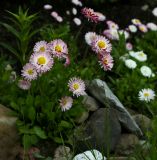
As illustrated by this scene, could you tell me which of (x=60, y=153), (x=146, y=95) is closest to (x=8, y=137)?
(x=60, y=153)

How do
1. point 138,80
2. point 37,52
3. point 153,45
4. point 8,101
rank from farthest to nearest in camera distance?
point 153,45 → point 138,80 → point 8,101 → point 37,52

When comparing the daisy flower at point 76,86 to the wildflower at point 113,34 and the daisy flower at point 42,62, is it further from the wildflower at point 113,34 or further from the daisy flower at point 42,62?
the wildflower at point 113,34

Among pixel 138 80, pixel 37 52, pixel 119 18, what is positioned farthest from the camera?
pixel 119 18

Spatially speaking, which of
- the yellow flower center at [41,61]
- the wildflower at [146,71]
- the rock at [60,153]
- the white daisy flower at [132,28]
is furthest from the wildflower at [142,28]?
the yellow flower center at [41,61]

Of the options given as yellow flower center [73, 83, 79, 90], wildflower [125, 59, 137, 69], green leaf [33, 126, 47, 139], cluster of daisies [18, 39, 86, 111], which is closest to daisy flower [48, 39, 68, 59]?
cluster of daisies [18, 39, 86, 111]

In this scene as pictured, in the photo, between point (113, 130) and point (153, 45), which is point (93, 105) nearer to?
point (113, 130)

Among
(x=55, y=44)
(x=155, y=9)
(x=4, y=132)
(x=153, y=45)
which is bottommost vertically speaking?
(x=4, y=132)

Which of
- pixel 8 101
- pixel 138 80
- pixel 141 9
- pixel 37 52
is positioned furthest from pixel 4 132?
pixel 141 9
